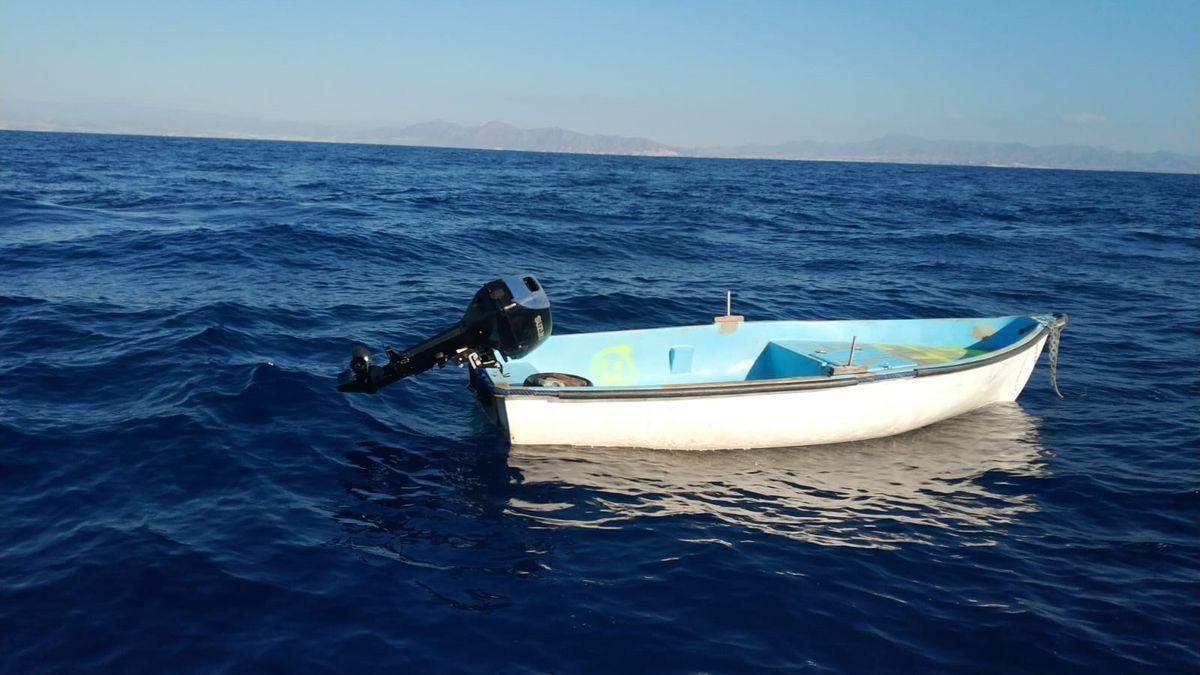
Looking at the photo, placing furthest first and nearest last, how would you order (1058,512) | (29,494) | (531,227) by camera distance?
(531,227), (1058,512), (29,494)

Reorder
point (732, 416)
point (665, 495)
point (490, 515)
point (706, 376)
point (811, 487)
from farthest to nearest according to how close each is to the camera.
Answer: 1. point (706, 376)
2. point (732, 416)
3. point (811, 487)
4. point (665, 495)
5. point (490, 515)

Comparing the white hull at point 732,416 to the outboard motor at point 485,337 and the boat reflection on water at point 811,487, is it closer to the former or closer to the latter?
the boat reflection on water at point 811,487

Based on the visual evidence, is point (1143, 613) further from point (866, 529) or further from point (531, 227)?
point (531, 227)

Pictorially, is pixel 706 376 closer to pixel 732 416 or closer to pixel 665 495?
pixel 732 416

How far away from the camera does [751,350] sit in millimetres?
11227

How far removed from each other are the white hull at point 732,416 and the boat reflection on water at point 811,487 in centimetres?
16

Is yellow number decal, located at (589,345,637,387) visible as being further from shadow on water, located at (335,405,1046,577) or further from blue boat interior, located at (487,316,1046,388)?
shadow on water, located at (335,405,1046,577)

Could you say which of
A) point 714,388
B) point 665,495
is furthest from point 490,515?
point 714,388

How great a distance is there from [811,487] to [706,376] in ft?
9.00

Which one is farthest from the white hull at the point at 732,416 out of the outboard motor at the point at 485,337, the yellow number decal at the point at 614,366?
the yellow number decal at the point at 614,366

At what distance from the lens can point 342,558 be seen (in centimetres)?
667

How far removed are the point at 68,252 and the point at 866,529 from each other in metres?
18.8

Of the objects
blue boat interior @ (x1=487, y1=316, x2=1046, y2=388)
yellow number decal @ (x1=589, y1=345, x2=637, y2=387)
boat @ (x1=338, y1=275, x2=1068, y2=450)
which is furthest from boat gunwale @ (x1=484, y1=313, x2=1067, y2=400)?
yellow number decal @ (x1=589, y1=345, x2=637, y2=387)

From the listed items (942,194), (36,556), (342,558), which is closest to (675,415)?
(342,558)
